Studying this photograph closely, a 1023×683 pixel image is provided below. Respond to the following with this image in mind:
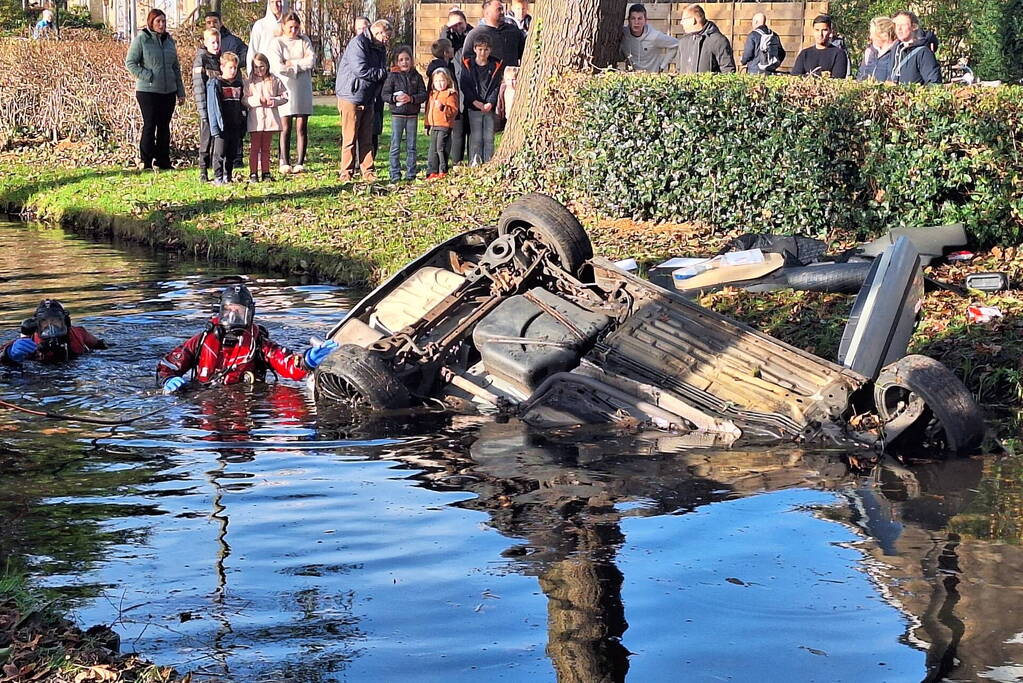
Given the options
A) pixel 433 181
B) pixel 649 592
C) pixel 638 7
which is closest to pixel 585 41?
pixel 638 7

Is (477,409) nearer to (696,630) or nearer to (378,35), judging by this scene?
(696,630)

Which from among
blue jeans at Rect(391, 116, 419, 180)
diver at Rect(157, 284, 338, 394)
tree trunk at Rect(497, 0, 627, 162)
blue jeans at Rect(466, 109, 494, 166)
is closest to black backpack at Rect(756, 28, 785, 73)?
tree trunk at Rect(497, 0, 627, 162)

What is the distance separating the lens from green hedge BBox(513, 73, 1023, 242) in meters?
12.4

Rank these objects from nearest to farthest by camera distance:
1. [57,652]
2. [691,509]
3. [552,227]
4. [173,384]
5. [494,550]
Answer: [57,652] → [494,550] → [691,509] → [552,227] → [173,384]

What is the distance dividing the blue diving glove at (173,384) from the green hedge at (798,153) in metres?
6.33

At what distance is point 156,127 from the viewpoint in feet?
68.1

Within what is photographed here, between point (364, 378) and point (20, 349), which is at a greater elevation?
point (364, 378)

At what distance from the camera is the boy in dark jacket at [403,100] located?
60.2 ft

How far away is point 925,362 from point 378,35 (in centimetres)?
1215

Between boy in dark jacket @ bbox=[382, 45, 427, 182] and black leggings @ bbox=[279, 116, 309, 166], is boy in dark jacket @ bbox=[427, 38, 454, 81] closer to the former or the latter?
boy in dark jacket @ bbox=[382, 45, 427, 182]

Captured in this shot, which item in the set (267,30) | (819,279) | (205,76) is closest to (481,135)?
(267,30)

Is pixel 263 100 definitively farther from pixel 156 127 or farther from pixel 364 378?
pixel 364 378

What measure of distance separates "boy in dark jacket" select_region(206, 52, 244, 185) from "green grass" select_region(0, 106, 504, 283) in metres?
0.41

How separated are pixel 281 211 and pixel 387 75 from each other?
274cm
